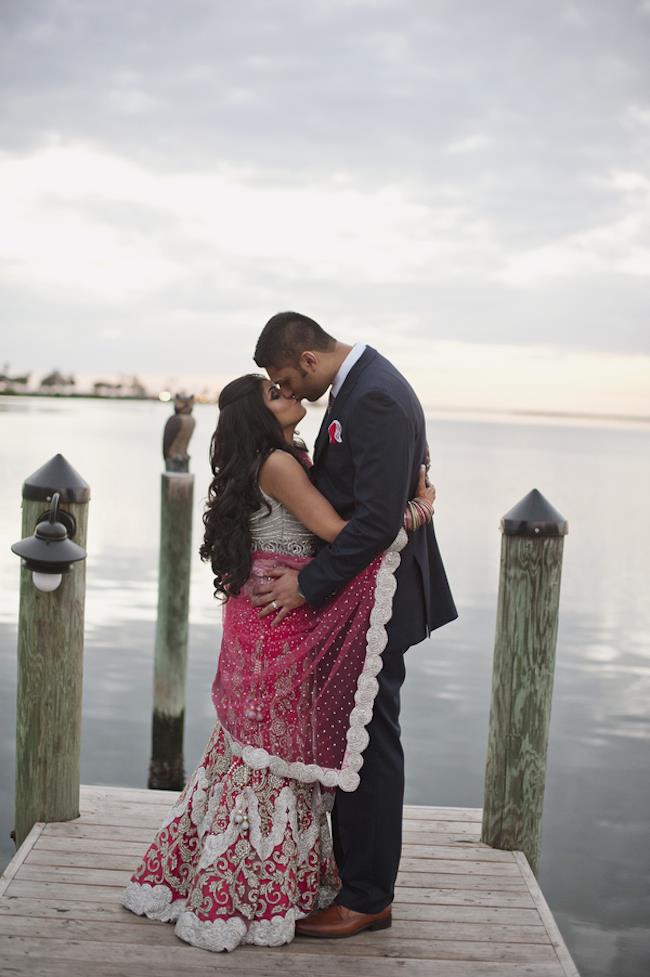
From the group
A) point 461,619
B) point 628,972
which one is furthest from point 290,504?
point 461,619

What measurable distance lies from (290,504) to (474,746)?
237 inches

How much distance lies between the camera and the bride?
3041mm

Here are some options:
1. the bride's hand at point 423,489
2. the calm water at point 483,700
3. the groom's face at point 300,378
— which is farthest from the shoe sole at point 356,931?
the calm water at point 483,700

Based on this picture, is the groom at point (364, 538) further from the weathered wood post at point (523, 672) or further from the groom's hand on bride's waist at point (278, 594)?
the weathered wood post at point (523, 672)

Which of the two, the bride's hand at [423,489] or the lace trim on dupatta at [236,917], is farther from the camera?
the bride's hand at [423,489]

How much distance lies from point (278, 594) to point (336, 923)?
3.29 ft

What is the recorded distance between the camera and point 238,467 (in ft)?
10.1

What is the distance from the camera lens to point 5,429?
185 feet

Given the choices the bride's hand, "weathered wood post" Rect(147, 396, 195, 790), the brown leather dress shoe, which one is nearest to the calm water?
"weathered wood post" Rect(147, 396, 195, 790)

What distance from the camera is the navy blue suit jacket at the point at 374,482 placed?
9.52 ft

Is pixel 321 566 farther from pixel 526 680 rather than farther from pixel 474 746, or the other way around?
pixel 474 746

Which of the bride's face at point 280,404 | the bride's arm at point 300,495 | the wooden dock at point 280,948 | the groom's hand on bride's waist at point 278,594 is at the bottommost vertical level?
the wooden dock at point 280,948

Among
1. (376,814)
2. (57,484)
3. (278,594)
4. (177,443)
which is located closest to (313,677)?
(278,594)

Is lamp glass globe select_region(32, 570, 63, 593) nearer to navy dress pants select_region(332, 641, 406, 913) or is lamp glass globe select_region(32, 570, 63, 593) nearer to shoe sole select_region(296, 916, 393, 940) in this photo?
navy dress pants select_region(332, 641, 406, 913)
